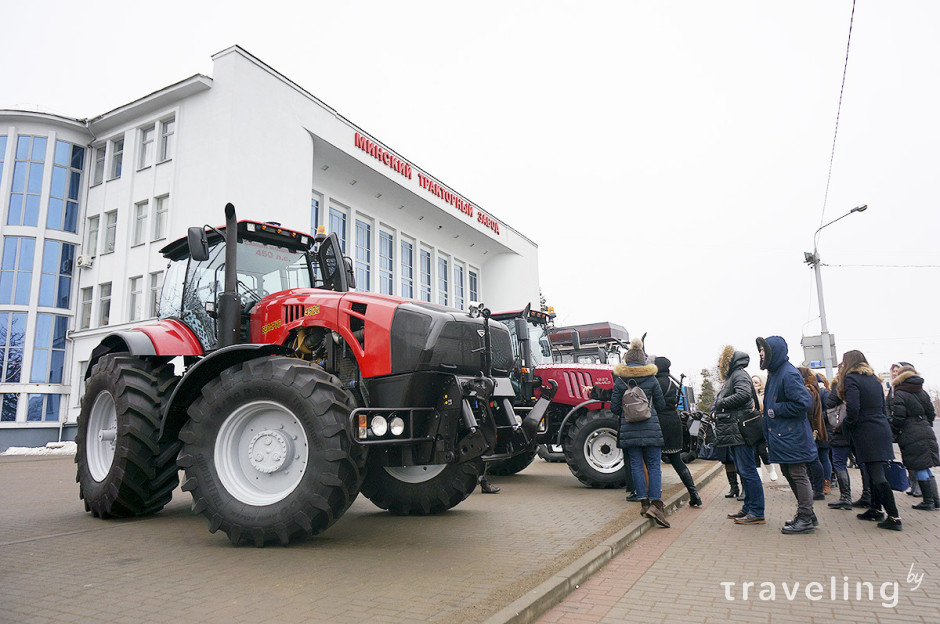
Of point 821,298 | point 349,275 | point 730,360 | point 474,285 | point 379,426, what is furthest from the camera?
point 474,285

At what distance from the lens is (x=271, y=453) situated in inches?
210

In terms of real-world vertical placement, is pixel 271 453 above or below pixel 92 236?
below

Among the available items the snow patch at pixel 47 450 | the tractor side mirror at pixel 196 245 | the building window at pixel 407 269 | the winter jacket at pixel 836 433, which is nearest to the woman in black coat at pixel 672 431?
the winter jacket at pixel 836 433

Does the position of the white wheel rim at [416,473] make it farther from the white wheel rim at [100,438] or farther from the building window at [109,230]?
the building window at [109,230]

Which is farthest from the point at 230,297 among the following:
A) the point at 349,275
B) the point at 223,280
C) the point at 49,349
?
the point at 49,349

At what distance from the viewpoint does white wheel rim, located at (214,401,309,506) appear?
5.30 metres

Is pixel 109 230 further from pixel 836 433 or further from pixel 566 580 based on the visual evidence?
pixel 566 580

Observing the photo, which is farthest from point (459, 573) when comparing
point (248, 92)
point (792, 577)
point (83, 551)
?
point (248, 92)

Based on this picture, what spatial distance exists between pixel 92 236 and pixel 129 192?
11.2 ft

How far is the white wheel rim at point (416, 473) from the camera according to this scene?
690 centimetres

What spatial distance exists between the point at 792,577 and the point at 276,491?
411 centimetres

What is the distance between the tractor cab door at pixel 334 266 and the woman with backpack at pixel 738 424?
4540 millimetres

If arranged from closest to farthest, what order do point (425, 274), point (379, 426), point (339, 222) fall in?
point (379, 426)
point (339, 222)
point (425, 274)

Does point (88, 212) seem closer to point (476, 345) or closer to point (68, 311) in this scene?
point (68, 311)
